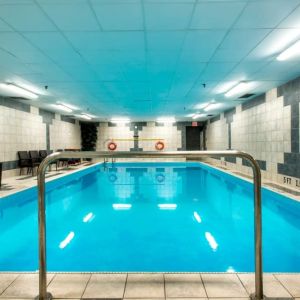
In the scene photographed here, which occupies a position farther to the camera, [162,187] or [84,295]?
[162,187]

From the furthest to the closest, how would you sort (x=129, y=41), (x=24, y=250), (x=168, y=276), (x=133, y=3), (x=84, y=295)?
(x=129, y=41), (x=24, y=250), (x=133, y=3), (x=168, y=276), (x=84, y=295)

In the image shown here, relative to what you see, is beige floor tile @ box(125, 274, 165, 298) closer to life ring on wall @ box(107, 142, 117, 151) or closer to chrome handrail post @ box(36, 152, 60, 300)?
chrome handrail post @ box(36, 152, 60, 300)

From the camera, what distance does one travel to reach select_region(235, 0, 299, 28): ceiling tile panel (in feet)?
9.11

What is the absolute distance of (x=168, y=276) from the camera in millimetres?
1876

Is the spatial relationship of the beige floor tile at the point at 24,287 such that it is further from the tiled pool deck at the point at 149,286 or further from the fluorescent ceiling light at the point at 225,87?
the fluorescent ceiling light at the point at 225,87

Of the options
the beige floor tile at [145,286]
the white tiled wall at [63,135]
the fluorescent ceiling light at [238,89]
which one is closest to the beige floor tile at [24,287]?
the beige floor tile at [145,286]

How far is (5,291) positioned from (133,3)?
9.80 ft

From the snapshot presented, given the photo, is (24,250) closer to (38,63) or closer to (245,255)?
(245,255)

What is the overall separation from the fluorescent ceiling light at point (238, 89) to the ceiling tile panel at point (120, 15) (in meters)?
4.27

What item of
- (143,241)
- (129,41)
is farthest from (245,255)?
(129,41)

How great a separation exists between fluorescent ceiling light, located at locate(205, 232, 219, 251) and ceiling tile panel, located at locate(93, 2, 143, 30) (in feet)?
10.1

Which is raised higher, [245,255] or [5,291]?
[5,291]

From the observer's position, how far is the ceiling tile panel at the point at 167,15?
2840mm

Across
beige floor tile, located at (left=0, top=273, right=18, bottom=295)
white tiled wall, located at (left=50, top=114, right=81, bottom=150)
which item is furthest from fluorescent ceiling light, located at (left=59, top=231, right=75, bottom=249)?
white tiled wall, located at (left=50, top=114, right=81, bottom=150)
